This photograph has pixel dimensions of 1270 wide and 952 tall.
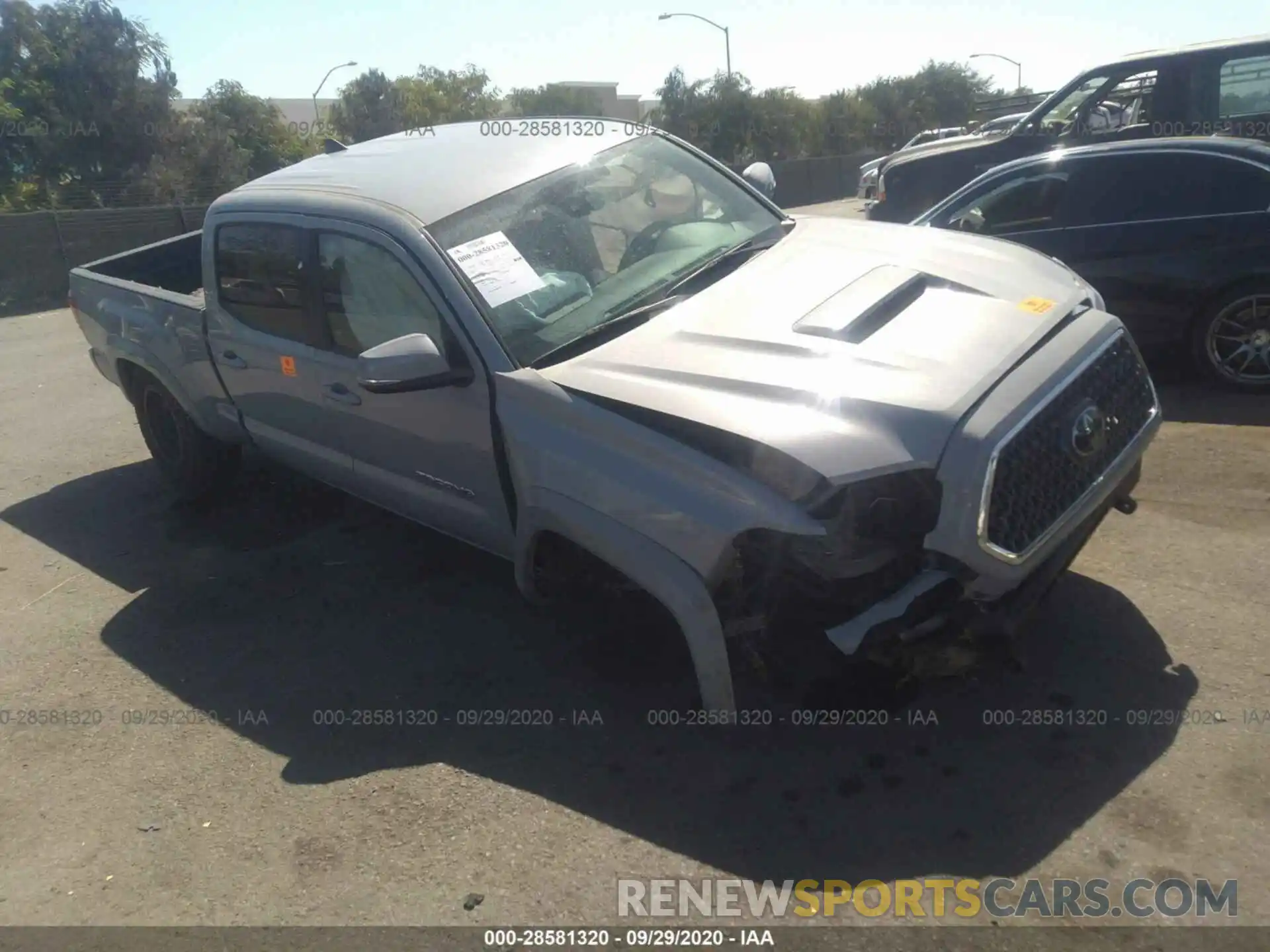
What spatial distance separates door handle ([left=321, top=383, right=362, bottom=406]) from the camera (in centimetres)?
462

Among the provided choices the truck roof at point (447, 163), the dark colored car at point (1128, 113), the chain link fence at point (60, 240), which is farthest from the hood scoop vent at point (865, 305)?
the chain link fence at point (60, 240)

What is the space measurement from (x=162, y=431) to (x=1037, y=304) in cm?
526

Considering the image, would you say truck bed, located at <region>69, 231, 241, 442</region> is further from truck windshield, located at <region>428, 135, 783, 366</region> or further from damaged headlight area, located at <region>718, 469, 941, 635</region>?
damaged headlight area, located at <region>718, 469, 941, 635</region>

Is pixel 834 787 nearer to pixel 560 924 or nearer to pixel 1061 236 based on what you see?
pixel 560 924

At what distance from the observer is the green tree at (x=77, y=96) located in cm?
3103

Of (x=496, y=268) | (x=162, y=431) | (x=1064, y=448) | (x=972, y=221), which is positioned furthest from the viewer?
(x=972, y=221)

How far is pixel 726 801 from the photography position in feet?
11.0

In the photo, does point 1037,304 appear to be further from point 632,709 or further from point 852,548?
point 632,709

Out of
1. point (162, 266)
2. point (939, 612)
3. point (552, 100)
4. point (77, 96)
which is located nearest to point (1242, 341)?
point (939, 612)

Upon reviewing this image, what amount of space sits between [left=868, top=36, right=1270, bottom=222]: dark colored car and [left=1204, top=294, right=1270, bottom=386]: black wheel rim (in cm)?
315

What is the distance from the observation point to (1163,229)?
21.4 ft

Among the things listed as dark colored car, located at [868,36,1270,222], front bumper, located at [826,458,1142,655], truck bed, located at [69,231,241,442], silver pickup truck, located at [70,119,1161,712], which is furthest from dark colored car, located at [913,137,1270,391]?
truck bed, located at [69,231,241,442]

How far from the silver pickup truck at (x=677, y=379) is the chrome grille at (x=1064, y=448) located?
0.01m

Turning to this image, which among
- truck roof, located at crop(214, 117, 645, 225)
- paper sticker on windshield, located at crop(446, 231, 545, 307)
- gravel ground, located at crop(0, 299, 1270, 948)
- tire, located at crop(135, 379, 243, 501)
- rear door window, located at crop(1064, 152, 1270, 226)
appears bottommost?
gravel ground, located at crop(0, 299, 1270, 948)
